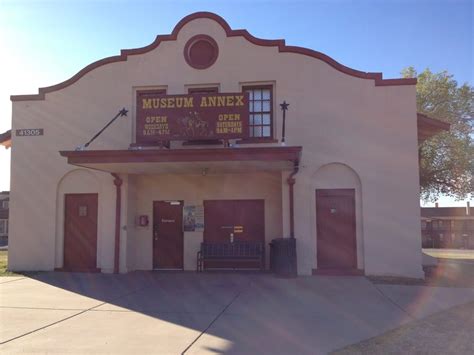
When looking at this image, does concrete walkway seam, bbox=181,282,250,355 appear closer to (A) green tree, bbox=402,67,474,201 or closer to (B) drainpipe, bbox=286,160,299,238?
(B) drainpipe, bbox=286,160,299,238

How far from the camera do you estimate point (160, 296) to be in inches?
391

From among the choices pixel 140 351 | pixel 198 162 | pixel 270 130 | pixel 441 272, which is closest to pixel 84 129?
pixel 198 162

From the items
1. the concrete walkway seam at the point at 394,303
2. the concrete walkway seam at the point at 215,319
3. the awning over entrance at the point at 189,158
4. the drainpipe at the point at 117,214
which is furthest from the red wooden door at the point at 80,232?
the concrete walkway seam at the point at 394,303

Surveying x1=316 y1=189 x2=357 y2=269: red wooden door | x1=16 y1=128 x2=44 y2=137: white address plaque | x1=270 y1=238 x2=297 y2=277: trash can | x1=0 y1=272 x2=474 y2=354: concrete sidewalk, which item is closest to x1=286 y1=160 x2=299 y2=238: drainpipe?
x1=270 y1=238 x2=297 y2=277: trash can

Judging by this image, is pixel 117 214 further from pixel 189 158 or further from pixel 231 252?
pixel 189 158

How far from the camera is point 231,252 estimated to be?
13.8 meters

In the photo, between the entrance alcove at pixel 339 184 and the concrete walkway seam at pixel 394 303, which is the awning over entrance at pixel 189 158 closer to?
the entrance alcove at pixel 339 184

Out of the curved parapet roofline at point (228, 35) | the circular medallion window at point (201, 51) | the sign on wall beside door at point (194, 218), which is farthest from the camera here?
the sign on wall beside door at point (194, 218)

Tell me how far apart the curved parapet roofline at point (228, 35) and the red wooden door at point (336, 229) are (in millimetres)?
3497

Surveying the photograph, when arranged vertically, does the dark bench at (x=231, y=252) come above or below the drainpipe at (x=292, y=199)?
below

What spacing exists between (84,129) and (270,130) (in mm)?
6013

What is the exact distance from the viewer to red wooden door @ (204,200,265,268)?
14258mm

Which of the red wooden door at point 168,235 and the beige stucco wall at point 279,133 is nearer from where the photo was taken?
the beige stucco wall at point 279,133

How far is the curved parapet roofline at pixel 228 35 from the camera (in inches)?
520
